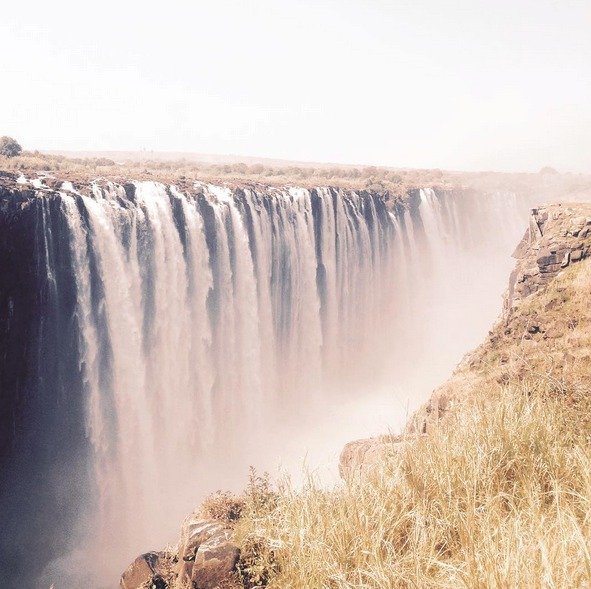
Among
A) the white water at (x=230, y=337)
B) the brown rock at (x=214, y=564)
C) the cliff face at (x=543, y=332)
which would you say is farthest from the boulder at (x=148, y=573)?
the white water at (x=230, y=337)

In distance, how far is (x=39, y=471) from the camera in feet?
55.2

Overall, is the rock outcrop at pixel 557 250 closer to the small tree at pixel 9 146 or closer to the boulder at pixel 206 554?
the boulder at pixel 206 554

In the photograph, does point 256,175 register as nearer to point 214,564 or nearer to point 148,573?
point 148,573

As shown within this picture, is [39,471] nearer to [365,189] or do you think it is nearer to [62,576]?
[62,576]

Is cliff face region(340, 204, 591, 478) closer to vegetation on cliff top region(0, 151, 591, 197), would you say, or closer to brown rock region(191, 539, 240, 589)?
brown rock region(191, 539, 240, 589)

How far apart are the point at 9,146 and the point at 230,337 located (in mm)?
22970

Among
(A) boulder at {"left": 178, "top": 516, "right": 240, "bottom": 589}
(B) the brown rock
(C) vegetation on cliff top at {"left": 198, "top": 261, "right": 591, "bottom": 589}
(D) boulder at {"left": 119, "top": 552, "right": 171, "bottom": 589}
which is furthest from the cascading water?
(C) vegetation on cliff top at {"left": 198, "top": 261, "right": 591, "bottom": 589}

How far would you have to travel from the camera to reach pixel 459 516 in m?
2.88

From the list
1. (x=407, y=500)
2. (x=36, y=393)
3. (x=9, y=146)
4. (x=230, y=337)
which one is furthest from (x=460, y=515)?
(x=9, y=146)

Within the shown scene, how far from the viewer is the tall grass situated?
87.7 inches

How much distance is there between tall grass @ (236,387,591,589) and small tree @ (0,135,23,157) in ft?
114

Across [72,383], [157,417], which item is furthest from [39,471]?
[157,417]

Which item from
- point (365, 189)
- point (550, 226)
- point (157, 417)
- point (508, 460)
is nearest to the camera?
point (508, 460)

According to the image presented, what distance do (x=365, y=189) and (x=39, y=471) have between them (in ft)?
87.2
